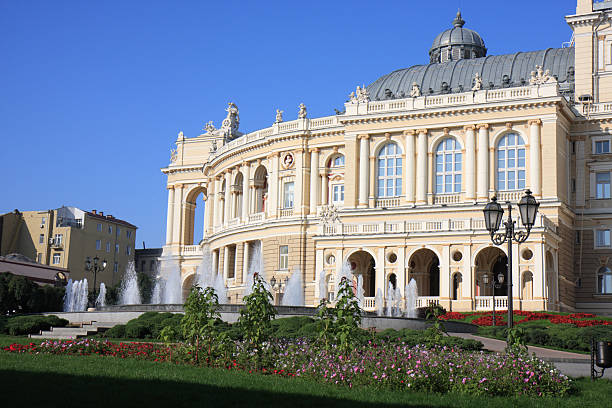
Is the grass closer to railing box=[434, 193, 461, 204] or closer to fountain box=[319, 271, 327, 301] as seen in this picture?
fountain box=[319, 271, 327, 301]

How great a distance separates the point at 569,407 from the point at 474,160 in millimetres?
48318

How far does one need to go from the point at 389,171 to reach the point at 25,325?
128ft

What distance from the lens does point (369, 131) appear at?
68250mm

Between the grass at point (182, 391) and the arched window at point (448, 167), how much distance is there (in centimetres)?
4543

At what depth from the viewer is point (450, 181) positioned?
6544 cm

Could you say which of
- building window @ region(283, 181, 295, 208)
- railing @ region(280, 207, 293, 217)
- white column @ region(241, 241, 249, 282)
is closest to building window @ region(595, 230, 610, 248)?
railing @ region(280, 207, 293, 217)

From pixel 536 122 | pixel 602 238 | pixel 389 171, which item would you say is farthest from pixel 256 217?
pixel 602 238

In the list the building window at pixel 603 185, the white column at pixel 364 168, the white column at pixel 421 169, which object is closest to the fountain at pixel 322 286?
the white column at pixel 364 168

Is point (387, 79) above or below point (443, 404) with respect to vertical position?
above

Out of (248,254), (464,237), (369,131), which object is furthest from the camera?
(248,254)

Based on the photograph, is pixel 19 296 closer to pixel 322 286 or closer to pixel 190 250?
pixel 322 286

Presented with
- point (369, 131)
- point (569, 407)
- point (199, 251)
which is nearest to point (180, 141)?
point (199, 251)

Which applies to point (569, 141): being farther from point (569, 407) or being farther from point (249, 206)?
point (569, 407)

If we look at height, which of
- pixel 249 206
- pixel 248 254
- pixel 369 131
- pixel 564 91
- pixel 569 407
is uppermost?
pixel 564 91
